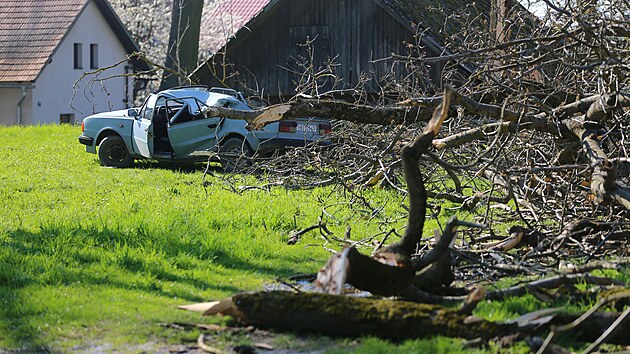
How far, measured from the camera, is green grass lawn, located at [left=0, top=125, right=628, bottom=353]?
Result: 20.9 ft

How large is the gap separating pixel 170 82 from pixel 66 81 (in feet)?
76.6

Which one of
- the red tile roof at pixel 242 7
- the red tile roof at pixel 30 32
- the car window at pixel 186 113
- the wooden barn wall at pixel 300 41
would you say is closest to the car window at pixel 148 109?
the car window at pixel 186 113

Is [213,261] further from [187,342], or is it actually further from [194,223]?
[187,342]

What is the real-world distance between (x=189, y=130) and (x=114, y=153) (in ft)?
7.12

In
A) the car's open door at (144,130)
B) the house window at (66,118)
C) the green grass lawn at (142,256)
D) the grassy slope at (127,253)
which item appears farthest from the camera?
the house window at (66,118)

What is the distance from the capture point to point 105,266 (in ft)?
28.7

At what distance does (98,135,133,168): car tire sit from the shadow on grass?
10.1m

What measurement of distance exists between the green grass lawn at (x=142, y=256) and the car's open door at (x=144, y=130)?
2.77 meters

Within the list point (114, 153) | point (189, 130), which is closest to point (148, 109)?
point (189, 130)

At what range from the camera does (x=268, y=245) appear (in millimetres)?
10320

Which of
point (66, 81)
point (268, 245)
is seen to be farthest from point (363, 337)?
point (66, 81)

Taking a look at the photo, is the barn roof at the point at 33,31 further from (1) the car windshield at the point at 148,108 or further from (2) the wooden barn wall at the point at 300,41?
(1) the car windshield at the point at 148,108

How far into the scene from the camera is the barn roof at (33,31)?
4662 cm

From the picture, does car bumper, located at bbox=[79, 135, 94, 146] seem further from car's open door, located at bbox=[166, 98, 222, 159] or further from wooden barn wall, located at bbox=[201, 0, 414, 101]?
wooden barn wall, located at bbox=[201, 0, 414, 101]
